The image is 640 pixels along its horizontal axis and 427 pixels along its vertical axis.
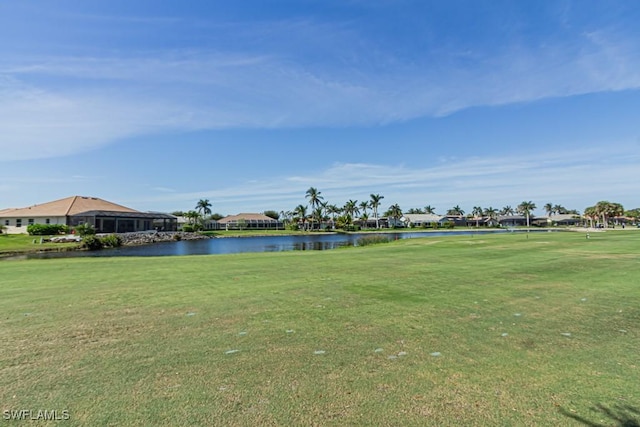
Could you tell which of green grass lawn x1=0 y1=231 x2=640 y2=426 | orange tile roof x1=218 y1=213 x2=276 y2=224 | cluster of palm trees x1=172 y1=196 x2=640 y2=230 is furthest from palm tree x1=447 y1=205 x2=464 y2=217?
green grass lawn x1=0 y1=231 x2=640 y2=426

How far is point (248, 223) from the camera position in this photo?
132750 millimetres

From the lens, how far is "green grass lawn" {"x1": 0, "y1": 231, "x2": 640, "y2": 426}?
142 inches

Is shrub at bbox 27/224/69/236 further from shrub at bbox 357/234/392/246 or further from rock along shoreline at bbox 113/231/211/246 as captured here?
shrub at bbox 357/234/392/246

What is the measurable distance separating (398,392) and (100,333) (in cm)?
485

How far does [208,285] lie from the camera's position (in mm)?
10672

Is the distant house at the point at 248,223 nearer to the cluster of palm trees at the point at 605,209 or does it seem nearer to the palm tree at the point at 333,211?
the palm tree at the point at 333,211

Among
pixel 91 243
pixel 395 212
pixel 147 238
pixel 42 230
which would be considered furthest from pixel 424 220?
pixel 42 230

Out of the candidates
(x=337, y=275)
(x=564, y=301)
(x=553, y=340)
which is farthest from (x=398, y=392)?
(x=337, y=275)

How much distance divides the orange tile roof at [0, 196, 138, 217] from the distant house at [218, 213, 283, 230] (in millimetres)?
49178

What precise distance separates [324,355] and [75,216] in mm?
82787

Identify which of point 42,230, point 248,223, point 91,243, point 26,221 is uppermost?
point 26,221

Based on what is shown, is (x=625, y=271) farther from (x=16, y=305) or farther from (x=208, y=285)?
(x=16, y=305)

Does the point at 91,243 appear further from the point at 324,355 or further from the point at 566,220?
the point at 566,220

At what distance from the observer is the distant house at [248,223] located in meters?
133
